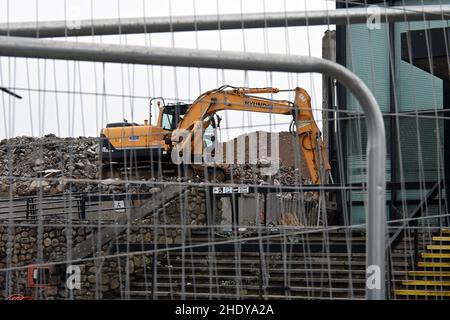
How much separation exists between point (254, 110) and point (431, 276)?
9.36 ft

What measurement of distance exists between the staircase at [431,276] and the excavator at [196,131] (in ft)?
5.20

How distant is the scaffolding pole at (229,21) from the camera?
29.1ft

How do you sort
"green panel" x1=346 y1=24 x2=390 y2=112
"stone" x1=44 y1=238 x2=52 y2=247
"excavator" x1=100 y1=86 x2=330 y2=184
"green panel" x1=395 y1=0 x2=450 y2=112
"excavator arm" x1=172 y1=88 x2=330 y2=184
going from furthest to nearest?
"green panel" x1=346 y1=24 x2=390 y2=112 → "green panel" x1=395 y1=0 x2=450 y2=112 → "stone" x1=44 y1=238 x2=52 y2=247 → "excavator" x1=100 y1=86 x2=330 y2=184 → "excavator arm" x1=172 y1=88 x2=330 y2=184

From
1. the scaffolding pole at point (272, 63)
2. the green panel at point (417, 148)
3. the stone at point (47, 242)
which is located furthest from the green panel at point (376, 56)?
the scaffolding pole at point (272, 63)

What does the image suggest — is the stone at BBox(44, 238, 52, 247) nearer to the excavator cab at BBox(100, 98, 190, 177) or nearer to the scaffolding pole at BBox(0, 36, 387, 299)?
the excavator cab at BBox(100, 98, 190, 177)

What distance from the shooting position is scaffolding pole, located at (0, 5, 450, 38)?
888 centimetres

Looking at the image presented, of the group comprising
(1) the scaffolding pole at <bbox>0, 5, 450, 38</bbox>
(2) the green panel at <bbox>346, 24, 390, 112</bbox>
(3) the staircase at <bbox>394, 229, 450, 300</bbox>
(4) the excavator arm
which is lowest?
(3) the staircase at <bbox>394, 229, 450, 300</bbox>

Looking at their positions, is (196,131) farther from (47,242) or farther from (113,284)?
(47,242)

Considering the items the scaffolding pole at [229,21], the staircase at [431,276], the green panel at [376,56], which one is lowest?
the staircase at [431,276]

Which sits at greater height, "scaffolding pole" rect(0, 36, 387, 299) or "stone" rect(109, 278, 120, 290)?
"scaffolding pole" rect(0, 36, 387, 299)

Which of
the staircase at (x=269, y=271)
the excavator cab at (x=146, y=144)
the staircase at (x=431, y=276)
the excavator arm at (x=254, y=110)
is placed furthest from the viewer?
the excavator cab at (x=146, y=144)

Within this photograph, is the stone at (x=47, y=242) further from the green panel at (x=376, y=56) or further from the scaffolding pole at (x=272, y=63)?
the scaffolding pole at (x=272, y=63)

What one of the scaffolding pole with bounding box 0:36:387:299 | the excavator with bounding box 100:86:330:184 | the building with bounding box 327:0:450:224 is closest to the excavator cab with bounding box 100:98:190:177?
the excavator with bounding box 100:86:330:184

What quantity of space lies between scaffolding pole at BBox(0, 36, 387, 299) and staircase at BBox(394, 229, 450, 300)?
180 inches
